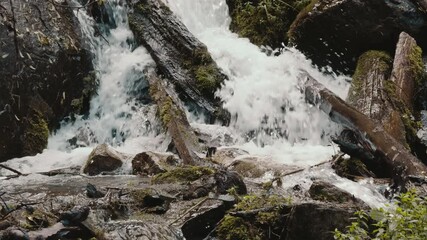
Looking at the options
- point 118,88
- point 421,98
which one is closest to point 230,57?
point 118,88

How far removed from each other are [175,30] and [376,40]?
4079 millimetres

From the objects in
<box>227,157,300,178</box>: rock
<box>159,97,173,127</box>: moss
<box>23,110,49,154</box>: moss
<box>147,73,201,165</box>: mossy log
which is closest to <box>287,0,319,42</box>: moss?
<box>147,73,201,165</box>: mossy log

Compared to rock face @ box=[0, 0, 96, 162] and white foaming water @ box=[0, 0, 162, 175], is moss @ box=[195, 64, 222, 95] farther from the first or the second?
rock face @ box=[0, 0, 96, 162]

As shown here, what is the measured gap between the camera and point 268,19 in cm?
1153

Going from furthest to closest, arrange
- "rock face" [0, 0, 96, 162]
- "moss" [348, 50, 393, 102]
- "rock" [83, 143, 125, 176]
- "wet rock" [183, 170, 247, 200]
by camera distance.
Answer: "moss" [348, 50, 393, 102]
"rock face" [0, 0, 96, 162]
"rock" [83, 143, 125, 176]
"wet rock" [183, 170, 247, 200]

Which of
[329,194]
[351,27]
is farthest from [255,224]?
[351,27]

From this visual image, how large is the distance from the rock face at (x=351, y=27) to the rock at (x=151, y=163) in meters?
4.76

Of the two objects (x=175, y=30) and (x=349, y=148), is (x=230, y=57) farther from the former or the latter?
(x=349, y=148)

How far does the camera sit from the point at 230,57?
35.6 feet

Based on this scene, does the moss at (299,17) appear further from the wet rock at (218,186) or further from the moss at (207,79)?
the wet rock at (218,186)

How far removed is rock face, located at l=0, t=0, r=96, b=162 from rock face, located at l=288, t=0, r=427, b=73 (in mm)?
4574

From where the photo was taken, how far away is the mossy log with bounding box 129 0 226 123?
9766mm

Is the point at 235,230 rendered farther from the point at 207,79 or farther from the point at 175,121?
the point at 207,79

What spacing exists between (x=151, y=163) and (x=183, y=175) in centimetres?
136
